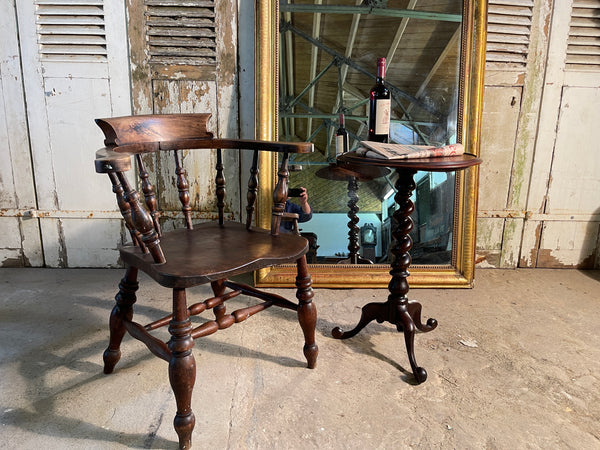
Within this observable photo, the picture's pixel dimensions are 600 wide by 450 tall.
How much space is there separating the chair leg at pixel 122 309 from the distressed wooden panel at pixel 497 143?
6.61 ft

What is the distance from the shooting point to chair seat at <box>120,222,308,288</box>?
4.13 ft

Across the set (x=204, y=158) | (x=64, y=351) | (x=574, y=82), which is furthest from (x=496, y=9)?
(x=64, y=351)

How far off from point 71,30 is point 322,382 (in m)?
2.22

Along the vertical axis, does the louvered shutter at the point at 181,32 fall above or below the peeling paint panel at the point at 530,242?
above

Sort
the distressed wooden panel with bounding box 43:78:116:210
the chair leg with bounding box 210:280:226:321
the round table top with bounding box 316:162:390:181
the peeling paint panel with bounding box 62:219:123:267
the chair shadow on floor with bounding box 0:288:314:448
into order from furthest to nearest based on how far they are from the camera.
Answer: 1. the peeling paint panel with bounding box 62:219:123:267
2. the distressed wooden panel with bounding box 43:78:116:210
3. the round table top with bounding box 316:162:390:181
4. the chair leg with bounding box 210:280:226:321
5. the chair shadow on floor with bounding box 0:288:314:448

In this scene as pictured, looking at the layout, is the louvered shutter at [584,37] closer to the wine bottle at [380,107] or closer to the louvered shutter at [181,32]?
the wine bottle at [380,107]

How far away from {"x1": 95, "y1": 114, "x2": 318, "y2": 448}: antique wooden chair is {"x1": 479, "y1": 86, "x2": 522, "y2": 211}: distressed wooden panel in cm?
146

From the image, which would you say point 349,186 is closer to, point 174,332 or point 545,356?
point 545,356

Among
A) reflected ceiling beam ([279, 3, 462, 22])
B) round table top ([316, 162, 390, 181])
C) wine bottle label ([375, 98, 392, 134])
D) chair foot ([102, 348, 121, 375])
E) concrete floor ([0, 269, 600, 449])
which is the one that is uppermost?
reflected ceiling beam ([279, 3, 462, 22])

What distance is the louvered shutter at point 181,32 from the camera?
2.37m

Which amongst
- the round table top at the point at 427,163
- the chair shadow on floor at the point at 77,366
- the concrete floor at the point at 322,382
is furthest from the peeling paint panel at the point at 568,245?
the chair shadow on floor at the point at 77,366

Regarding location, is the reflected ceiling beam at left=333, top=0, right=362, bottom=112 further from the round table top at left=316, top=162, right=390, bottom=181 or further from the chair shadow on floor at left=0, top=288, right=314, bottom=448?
the chair shadow on floor at left=0, top=288, right=314, bottom=448

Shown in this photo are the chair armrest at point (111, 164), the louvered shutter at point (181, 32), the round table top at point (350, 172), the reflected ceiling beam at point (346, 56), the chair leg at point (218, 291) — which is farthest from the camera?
the louvered shutter at point (181, 32)

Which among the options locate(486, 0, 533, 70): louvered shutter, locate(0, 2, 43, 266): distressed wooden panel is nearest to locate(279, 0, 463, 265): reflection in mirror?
locate(486, 0, 533, 70): louvered shutter
